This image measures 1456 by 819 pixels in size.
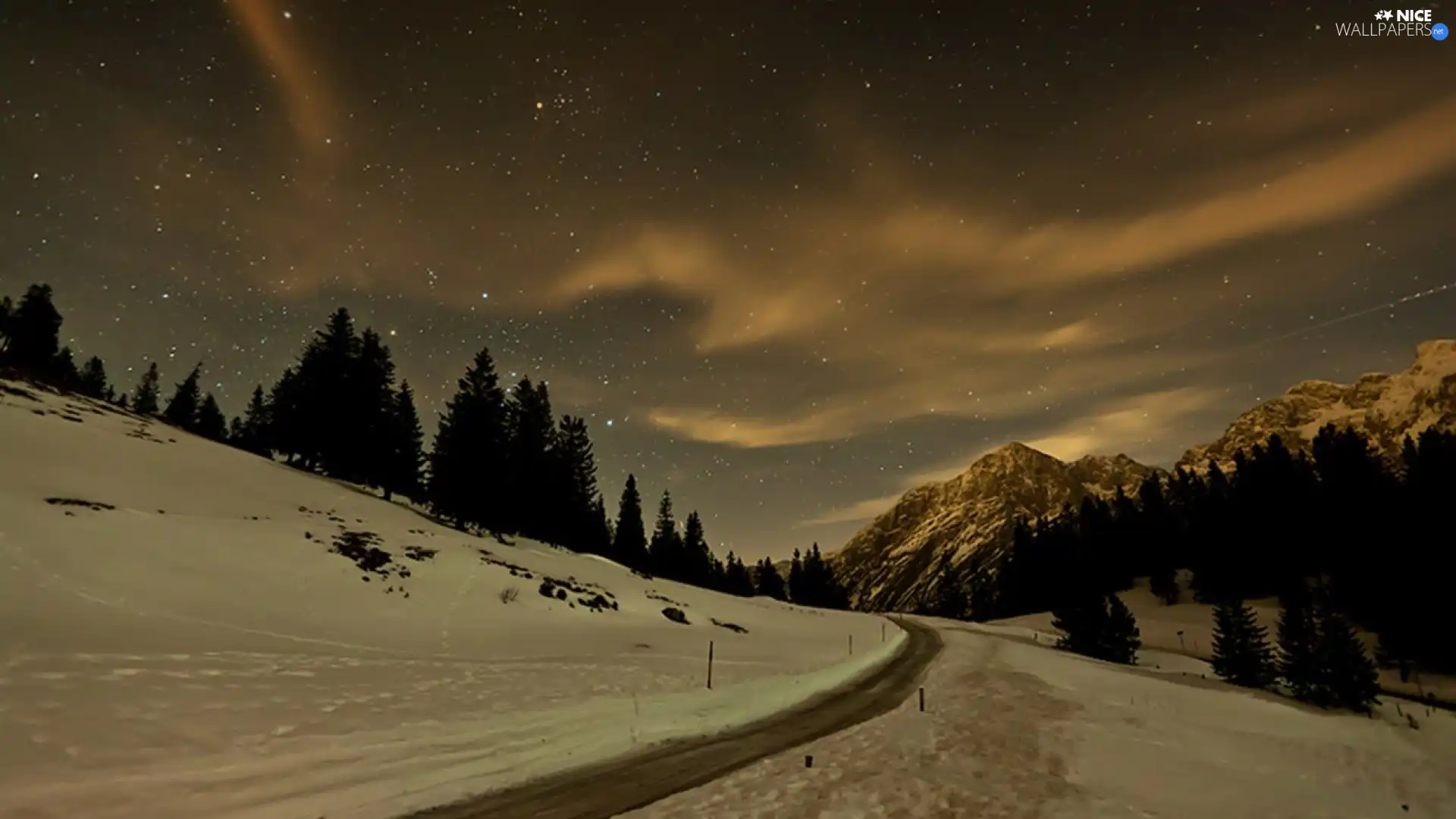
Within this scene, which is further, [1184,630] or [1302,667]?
[1184,630]

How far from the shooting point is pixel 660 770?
435 inches

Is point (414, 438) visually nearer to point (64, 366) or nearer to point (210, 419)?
point (210, 419)

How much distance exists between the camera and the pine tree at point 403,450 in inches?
2218

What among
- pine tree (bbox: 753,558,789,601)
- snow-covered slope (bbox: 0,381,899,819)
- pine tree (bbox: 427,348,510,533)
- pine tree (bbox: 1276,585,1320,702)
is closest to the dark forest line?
pine tree (bbox: 427,348,510,533)

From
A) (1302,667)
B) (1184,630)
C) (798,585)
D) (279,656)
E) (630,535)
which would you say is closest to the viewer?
(279,656)

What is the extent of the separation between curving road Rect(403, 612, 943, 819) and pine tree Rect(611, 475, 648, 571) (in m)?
67.4

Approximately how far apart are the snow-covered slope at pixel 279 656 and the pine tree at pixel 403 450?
2099 cm

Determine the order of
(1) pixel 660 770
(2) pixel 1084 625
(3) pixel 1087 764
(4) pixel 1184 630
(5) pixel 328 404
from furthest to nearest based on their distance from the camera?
(4) pixel 1184 630
(5) pixel 328 404
(2) pixel 1084 625
(3) pixel 1087 764
(1) pixel 660 770

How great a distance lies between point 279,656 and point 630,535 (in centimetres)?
7106

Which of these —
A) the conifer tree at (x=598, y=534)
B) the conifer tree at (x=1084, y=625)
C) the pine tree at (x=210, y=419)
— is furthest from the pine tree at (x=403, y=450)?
the conifer tree at (x=1084, y=625)

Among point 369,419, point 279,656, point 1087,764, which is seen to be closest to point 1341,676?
point 1087,764

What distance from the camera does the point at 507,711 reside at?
14.1m

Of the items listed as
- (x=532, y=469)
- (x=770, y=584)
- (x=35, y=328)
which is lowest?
(x=770, y=584)

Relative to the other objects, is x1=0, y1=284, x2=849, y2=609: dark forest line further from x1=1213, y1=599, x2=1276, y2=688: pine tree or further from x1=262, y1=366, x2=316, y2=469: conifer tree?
x1=1213, y1=599, x2=1276, y2=688: pine tree
